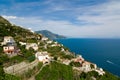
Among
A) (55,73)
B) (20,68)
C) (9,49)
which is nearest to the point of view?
(55,73)

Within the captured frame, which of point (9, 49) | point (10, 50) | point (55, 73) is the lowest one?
point (55, 73)

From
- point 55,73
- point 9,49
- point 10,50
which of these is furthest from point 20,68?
point 9,49

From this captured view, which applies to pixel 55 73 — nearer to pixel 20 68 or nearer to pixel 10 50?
pixel 20 68

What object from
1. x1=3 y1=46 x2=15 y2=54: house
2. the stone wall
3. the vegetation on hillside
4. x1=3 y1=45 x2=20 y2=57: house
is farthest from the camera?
x1=3 y1=46 x2=15 y2=54: house

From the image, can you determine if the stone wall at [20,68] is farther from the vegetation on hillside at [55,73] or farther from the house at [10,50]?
the house at [10,50]

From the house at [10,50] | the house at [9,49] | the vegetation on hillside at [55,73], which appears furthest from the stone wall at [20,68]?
the house at [9,49]

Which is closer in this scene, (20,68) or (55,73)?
(55,73)

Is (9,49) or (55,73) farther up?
(9,49)

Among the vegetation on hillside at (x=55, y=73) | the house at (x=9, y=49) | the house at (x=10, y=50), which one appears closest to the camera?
the vegetation on hillside at (x=55, y=73)

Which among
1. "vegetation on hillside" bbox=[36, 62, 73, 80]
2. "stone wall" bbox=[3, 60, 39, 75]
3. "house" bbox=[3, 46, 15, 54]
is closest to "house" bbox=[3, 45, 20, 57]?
"house" bbox=[3, 46, 15, 54]

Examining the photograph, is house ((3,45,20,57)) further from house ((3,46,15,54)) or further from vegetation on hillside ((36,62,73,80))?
vegetation on hillside ((36,62,73,80))

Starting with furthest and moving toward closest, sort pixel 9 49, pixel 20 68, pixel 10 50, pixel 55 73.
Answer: pixel 9 49
pixel 10 50
pixel 20 68
pixel 55 73

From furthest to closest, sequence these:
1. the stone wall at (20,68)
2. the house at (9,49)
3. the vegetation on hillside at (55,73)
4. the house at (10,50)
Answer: the house at (9,49)
the house at (10,50)
the stone wall at (20,68)
the vegetation on hillside at (55,73)
